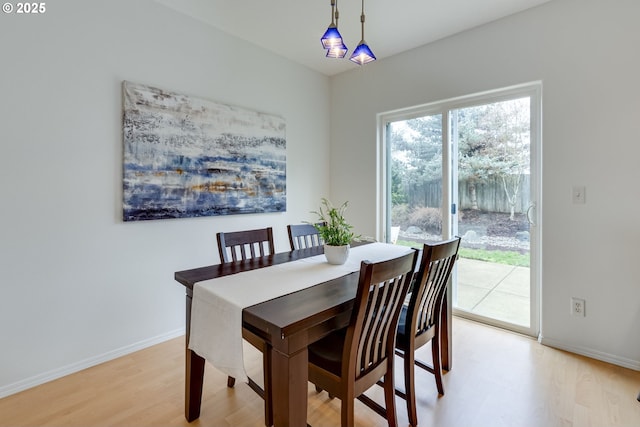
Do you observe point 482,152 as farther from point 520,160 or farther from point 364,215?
point 364,215

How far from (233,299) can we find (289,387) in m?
0.41

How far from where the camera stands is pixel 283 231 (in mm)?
3367

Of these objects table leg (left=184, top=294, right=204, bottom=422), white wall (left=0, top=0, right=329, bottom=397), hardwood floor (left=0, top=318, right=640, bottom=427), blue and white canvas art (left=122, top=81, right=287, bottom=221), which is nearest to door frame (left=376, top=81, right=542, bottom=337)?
hardwood floor (left=0, top=318, right=640, bottom=427)

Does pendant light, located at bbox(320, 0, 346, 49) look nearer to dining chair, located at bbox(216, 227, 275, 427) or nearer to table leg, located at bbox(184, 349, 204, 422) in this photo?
dining chair, located at bbox(216, 227, 275, 427)

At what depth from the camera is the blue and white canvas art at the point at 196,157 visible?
2.28m

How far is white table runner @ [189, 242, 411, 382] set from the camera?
1.27 metres

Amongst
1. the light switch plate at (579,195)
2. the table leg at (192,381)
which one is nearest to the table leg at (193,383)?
the table leg at (192,381)

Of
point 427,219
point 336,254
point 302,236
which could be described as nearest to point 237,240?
point 302,236

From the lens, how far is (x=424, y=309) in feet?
5.57

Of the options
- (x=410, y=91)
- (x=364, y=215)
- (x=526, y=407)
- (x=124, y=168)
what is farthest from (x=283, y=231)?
(x=526, y=407)

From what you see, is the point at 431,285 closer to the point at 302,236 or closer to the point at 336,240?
the point at 336,240

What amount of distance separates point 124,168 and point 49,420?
1506mm

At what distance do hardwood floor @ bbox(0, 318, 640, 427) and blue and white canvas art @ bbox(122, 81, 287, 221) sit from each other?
108cm

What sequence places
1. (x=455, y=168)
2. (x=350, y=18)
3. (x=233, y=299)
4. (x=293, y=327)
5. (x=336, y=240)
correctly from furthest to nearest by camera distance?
(x=455, y=168) < (x=350, y=18) < (x=336, y=240) < (x=233, y=299) < (x=293, y=327)
